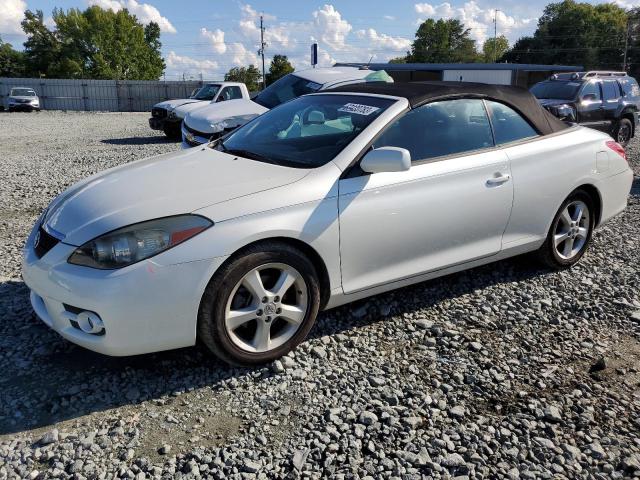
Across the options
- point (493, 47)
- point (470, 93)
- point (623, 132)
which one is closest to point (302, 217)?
point (470, 93)

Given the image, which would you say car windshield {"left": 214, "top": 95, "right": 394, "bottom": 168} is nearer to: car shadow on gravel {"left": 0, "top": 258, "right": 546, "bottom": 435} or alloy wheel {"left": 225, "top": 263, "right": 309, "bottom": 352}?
alloy wheel {"left": 225, "top": 263, "right": 309, "bottom": 352}

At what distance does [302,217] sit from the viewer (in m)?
3.22

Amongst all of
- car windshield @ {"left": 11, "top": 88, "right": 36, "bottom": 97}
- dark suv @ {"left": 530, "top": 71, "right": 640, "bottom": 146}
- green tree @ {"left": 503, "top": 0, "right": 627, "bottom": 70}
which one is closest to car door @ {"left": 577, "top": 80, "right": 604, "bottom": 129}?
dark suv @ {"left": 530, "top": 71, "right": 640, "bottom": 146}

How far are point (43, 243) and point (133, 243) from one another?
26.5 inches

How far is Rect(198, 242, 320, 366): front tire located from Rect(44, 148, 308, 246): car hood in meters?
0.41

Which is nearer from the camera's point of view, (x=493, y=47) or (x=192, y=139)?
(x=192, y=139)

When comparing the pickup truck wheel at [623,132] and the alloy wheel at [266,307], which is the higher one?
the pickup truck wheel at [623,132]

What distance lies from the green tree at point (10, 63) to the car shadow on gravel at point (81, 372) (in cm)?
8153

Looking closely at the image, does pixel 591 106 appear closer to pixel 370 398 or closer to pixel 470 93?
pixel 470 93

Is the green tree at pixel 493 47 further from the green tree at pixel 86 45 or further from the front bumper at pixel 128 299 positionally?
the front bumper at pixel 128 299

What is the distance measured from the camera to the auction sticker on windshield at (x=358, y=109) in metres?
3.83

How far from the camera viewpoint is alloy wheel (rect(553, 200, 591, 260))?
4.75 m

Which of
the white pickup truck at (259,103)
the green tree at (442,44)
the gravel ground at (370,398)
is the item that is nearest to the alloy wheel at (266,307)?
the gravel ground at (370,398)

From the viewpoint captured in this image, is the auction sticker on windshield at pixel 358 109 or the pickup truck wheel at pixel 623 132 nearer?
the auction sticker on windshield at pixel 358 109
